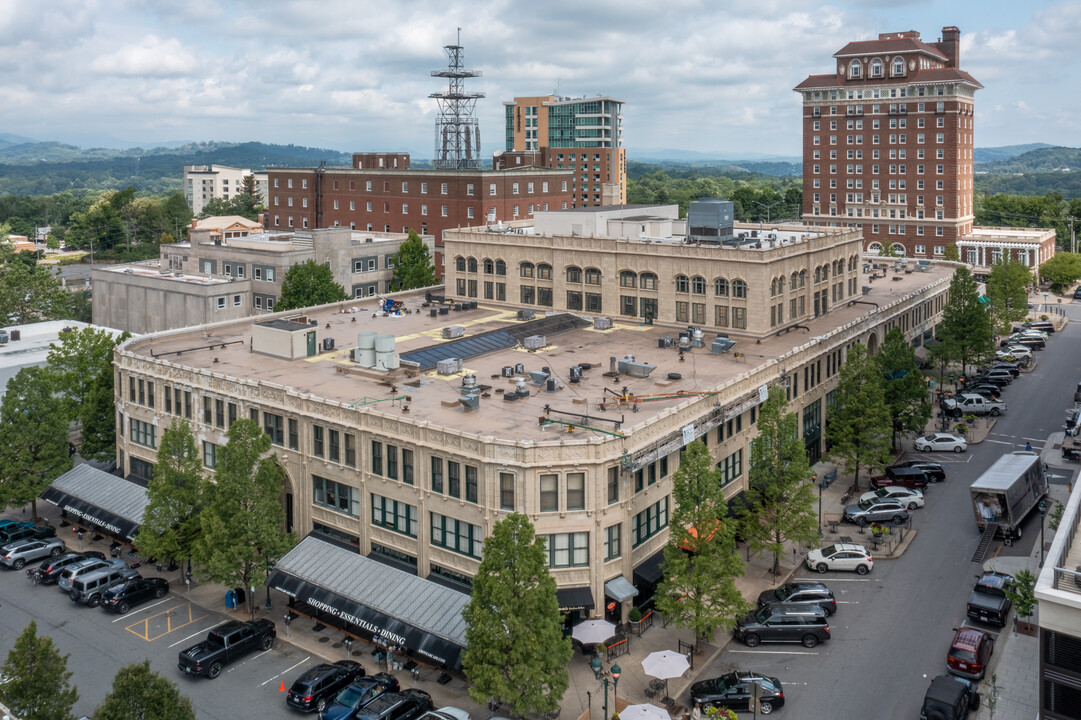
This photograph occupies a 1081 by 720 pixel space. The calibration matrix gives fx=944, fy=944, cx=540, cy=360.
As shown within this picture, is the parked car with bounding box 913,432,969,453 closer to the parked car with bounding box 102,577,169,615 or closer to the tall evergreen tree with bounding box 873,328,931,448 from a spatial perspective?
the tall evergreen tree with bounding box 873,328,931,448

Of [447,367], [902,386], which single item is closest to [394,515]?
[447,367]

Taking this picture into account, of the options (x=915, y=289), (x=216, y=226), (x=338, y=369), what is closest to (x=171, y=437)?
(x=338, y=369)

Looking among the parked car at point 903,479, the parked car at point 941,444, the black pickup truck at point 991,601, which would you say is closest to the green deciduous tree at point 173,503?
the black pickup truck at point 991,601

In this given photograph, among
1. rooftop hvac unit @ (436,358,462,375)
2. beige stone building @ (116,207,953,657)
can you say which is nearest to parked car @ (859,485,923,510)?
beige stone building @ (116,207,953,657)

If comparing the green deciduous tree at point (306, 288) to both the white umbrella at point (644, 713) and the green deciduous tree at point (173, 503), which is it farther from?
the white umbrella at point (644, 713)

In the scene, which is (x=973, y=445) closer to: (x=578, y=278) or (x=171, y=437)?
(x=578, y=278)

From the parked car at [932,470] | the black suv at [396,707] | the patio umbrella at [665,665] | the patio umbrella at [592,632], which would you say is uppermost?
the parked car at [932,470]
